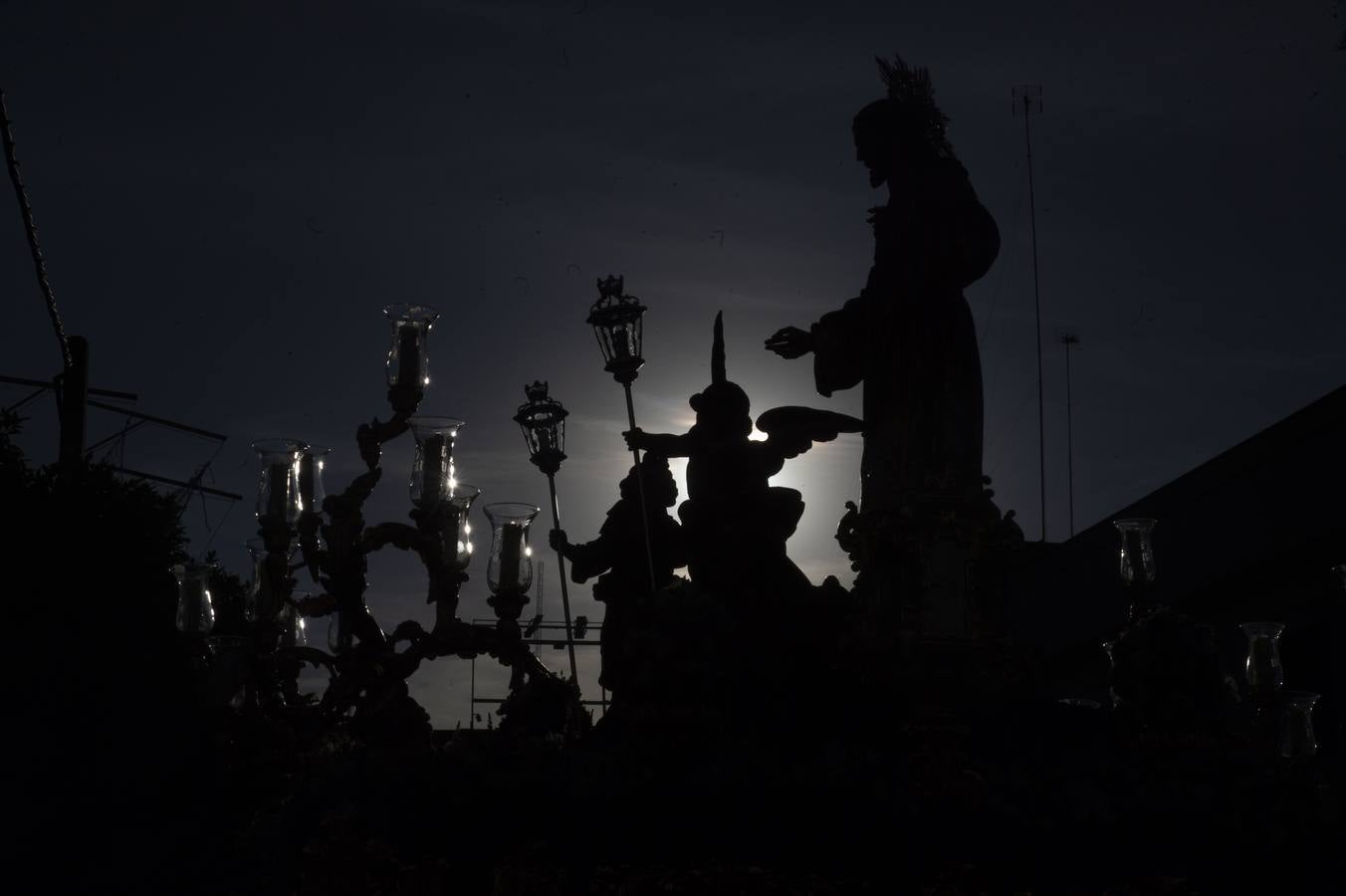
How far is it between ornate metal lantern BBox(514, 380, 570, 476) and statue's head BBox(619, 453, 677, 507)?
1.90ft

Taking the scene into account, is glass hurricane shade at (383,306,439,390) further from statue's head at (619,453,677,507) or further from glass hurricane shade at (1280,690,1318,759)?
glass hurricane shade at (1280,690,1318,759)

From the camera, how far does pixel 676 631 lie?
26.2 feet

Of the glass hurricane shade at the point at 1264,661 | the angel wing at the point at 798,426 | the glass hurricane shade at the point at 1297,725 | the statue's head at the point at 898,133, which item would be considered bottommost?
the glass hurricane shade at the point at 1297,725

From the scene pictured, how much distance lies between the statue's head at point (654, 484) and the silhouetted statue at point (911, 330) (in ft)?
5.31

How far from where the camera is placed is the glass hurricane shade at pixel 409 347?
9.69 meters

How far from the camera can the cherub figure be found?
35.8ft

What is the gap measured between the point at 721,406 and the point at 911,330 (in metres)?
1.92

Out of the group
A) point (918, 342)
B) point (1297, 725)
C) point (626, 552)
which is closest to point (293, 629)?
point (626, 552)

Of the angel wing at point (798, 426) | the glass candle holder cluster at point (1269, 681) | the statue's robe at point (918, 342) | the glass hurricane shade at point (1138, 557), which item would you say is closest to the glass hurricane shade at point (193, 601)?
the angel wing at point (798, 426)

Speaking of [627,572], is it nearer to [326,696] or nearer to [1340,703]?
[326,696]

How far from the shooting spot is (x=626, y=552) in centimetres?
1168

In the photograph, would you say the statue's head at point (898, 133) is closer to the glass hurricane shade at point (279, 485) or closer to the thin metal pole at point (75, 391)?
the glass hurricane shade at point (279, 485)

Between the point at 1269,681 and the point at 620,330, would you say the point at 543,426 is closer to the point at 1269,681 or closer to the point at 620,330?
the point at 620,330

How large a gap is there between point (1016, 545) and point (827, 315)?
2.71 meters
